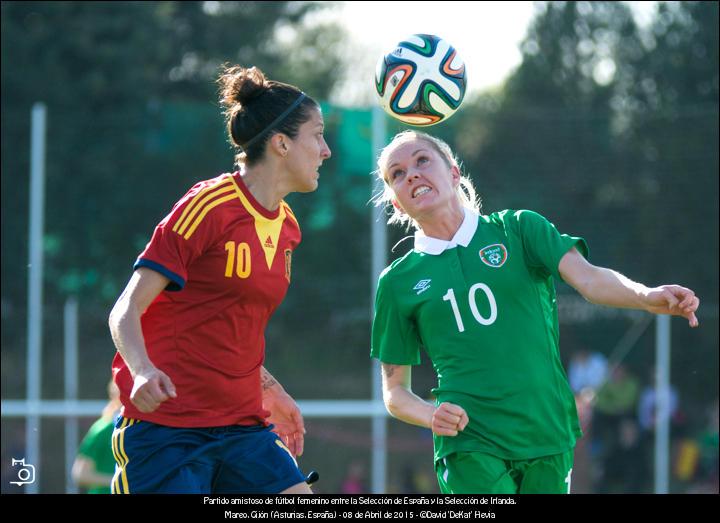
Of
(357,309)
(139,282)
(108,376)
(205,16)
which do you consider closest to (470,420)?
(139,282)

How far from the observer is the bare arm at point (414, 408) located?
155 inches

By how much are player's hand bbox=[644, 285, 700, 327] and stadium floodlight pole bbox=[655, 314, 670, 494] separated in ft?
20.4

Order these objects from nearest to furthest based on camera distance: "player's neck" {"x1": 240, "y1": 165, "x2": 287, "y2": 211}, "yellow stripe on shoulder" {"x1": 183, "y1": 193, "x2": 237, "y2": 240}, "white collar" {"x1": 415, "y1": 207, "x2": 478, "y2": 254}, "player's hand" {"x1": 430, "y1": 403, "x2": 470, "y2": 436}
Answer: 1. "yellow stripe on shoulder" {"x1": 183, "y1": 193, "x2": 237, "y2": 240}
2. "player's hand" {"x1": 430, "y1": 403, "x2": 470, "y2": 436}
3. "player's neck" {"x1": 240, "y1": 165, "x2": 287, "y2": 211}
4. "white collar" {"x1": 415, "y1": 207, "x2": 478, "y2": 254}

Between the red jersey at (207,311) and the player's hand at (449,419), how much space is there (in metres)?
0.70

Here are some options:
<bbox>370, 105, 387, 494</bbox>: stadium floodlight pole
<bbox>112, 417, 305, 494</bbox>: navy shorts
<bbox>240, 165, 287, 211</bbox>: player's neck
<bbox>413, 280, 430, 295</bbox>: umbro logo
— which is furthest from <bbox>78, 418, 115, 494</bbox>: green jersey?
<bbox>370, 105, 387, 494</bbox>: stadium floodlight pole

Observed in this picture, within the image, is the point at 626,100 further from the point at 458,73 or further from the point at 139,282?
the point at 139,282

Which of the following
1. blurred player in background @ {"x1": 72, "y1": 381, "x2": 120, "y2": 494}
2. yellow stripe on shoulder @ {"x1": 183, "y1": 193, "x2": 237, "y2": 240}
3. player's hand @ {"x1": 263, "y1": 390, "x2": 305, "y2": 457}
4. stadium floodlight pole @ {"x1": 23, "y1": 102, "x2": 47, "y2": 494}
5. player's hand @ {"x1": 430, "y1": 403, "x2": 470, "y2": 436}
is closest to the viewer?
yellow stripe on shoulder @ {"x1": 183, "y1": 193, "x2": 237, "y2": 240}

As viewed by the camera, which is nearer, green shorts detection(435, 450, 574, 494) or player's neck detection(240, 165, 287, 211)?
green shorts detection(435, 450, 574, 494)

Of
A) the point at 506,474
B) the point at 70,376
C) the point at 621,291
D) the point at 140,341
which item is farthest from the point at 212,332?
the point at 70,376

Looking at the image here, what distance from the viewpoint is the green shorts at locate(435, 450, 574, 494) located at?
396cm

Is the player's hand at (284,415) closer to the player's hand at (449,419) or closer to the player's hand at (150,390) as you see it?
the player's hand at (449,419)

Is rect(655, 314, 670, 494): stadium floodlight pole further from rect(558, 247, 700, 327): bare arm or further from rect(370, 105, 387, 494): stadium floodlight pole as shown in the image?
rect(558, 247, 700, 327): bare arm

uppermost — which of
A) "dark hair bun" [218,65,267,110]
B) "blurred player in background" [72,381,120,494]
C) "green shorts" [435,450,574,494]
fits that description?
"dark hair bun" [218,65,267,110]

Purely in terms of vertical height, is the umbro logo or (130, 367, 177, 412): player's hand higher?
A: the umbro logo
